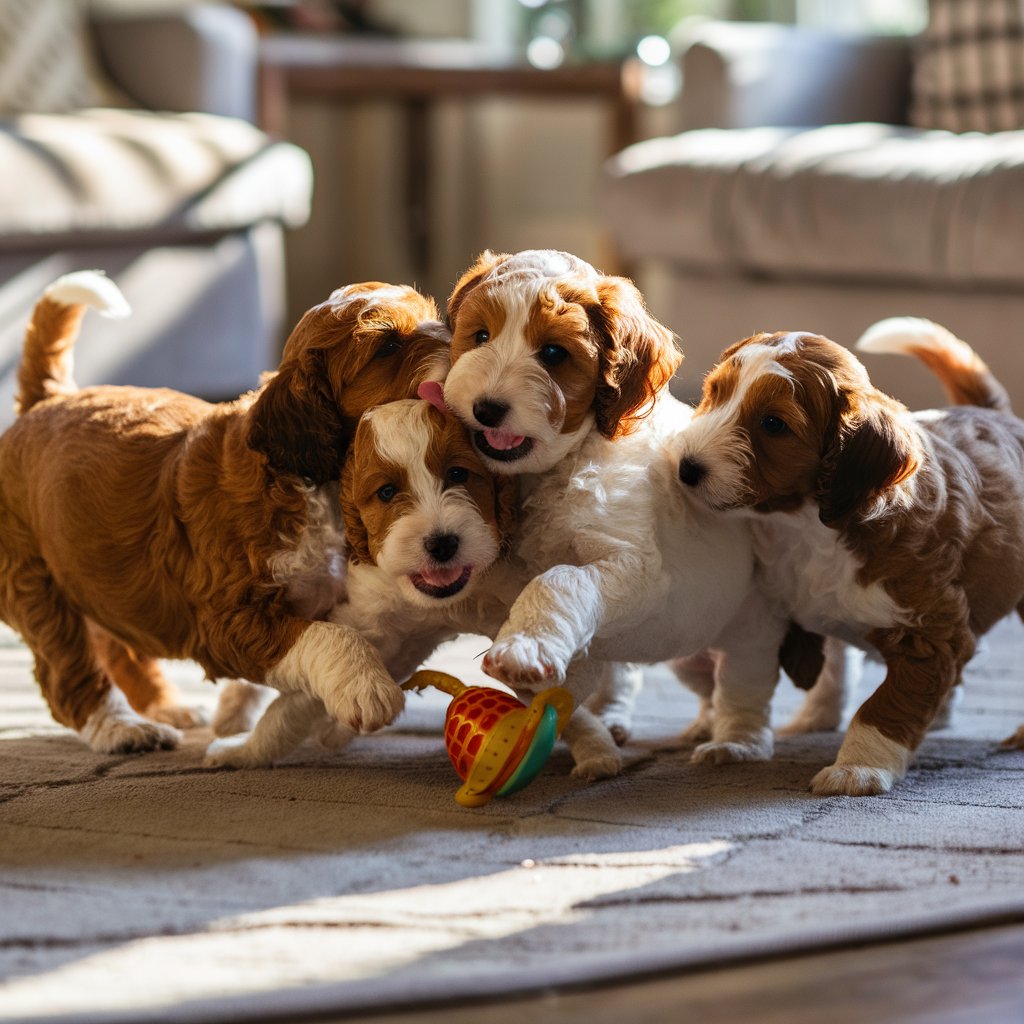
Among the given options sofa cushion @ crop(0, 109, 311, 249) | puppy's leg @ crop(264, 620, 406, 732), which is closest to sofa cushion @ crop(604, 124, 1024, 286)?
sofa cushion @ crop(0, 109, 311, 249)

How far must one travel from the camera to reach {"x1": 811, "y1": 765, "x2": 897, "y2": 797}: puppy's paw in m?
1.80

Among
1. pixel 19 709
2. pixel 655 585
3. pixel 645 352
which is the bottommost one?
pixel 19 709

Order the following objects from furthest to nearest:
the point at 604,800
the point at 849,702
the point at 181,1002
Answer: the point at 849,702 → the point at 604,800 → the point at 181,1002

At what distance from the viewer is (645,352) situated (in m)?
1.84

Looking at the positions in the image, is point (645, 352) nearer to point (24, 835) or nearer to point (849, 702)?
point (849, 702)

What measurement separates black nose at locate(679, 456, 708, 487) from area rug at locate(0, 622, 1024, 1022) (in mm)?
373

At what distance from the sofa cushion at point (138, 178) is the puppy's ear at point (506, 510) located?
6.84 feet

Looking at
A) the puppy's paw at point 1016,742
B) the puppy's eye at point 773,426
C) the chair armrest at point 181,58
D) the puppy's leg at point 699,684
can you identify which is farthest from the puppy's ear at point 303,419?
the chair armrest at point 181,58

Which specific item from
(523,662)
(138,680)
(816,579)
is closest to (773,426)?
(816,579)

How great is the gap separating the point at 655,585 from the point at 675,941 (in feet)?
1.93

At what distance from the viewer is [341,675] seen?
1.78 meters

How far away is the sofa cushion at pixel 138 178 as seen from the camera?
356 centimetres

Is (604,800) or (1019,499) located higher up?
(1019,499)

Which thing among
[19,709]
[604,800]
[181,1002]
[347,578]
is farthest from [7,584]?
[181,1002]
